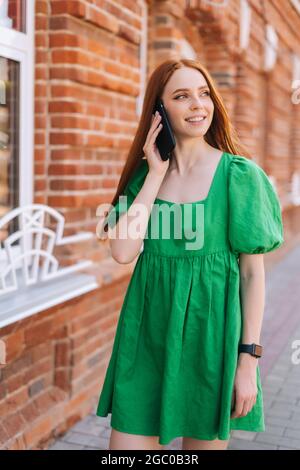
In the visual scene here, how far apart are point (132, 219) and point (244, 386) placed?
27.4 inches

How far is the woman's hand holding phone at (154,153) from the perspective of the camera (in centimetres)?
264

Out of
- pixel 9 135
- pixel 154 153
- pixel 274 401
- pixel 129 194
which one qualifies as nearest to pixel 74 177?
pixel 9 135

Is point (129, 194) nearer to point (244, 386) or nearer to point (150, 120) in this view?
point (150, 120)

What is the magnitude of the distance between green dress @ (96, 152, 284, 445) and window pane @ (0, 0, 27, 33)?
165 centimetres

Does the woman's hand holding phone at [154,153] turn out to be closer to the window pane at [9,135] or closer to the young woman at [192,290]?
the young woman at [192,290]

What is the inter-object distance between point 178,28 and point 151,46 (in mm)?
381

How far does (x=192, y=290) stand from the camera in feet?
8.40

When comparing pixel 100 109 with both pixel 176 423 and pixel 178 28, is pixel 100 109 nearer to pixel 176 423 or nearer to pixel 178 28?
pixel 178 28

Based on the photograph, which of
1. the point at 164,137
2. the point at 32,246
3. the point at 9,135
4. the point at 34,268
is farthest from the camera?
the point at 32,246

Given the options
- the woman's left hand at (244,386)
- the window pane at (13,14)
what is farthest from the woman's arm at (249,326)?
the window pane at (13,14)

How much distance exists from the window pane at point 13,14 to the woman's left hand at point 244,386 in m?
2.18

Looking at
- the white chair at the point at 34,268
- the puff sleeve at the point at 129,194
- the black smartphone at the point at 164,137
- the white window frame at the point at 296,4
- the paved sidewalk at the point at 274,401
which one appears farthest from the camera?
the white window frame at the point at 296,4

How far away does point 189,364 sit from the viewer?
102 inches

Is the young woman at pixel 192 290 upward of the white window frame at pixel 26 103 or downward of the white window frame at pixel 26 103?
downward
